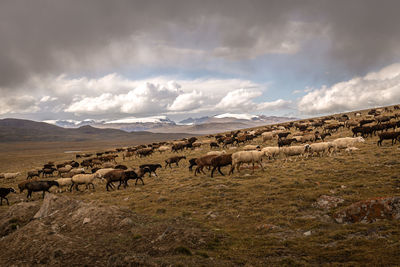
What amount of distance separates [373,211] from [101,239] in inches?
401

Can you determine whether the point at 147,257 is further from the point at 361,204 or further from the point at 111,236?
the point at 361,204

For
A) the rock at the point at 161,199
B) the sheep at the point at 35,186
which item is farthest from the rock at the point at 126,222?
the sheep at the point at 35,186

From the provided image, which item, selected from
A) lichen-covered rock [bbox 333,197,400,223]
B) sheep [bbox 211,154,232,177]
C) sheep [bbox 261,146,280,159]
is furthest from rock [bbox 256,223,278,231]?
sheep [bbox 261,146,280,159]

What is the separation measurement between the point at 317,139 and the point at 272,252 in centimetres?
2768

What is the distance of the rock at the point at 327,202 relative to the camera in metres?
9.82

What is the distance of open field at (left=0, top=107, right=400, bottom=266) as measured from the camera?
649cm

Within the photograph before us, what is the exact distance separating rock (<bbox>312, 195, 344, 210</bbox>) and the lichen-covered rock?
136 cm

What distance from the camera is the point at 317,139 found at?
3058cm

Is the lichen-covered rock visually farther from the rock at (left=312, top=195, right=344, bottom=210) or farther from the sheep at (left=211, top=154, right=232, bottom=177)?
the sheep at (left=211, top=154, right=232, bottom=177)

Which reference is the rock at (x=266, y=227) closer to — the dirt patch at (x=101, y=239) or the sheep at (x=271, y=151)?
the dirt patch at (x=101, y=239)

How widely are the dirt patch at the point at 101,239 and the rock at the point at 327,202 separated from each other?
5054 millimetres

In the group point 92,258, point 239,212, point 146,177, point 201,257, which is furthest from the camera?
point 146,177

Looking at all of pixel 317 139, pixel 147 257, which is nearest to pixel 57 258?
pixel 147 257

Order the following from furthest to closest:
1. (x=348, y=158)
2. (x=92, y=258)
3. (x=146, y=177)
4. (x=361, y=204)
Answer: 1. (x=146, y=177)
2. (x=348, y=158)
3. (x=361, y=204)
4. (x=92, y=258)
